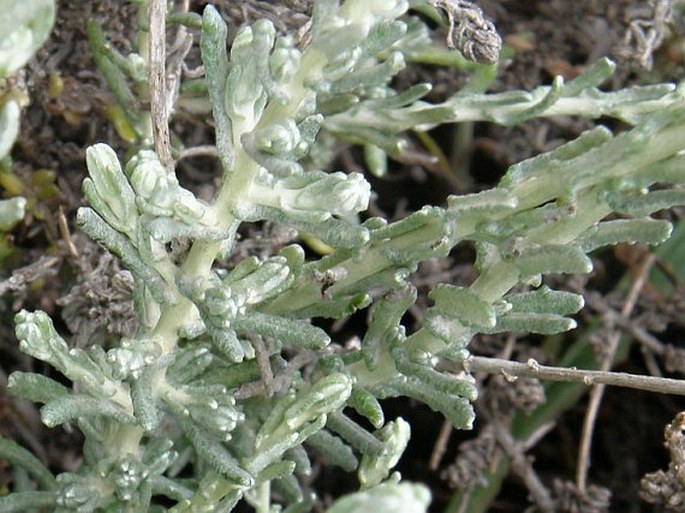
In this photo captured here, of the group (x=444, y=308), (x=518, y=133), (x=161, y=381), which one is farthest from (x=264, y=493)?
(x=518, y=133)

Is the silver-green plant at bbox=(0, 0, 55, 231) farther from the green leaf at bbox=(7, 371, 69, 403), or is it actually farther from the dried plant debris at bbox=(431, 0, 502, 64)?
the dried plant debris at bbox=(431, 0, 502, 64)

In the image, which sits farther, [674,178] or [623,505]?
[623,505]

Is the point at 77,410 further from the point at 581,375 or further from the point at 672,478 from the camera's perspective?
the point at 672,478

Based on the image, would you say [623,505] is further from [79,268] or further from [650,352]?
[79,268]

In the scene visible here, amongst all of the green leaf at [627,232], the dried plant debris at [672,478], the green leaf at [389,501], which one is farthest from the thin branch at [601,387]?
the green leaf at [389,501]

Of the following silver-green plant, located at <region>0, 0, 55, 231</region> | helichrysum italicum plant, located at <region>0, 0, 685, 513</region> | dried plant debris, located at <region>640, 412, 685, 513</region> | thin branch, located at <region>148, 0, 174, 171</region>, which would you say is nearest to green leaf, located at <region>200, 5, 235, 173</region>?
helichrysum italicum plant, located at <region>0, 0, 685, 513</region>

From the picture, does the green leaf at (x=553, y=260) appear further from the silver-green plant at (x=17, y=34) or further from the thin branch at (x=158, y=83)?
the silver-green plant at (x=17, y=34)
